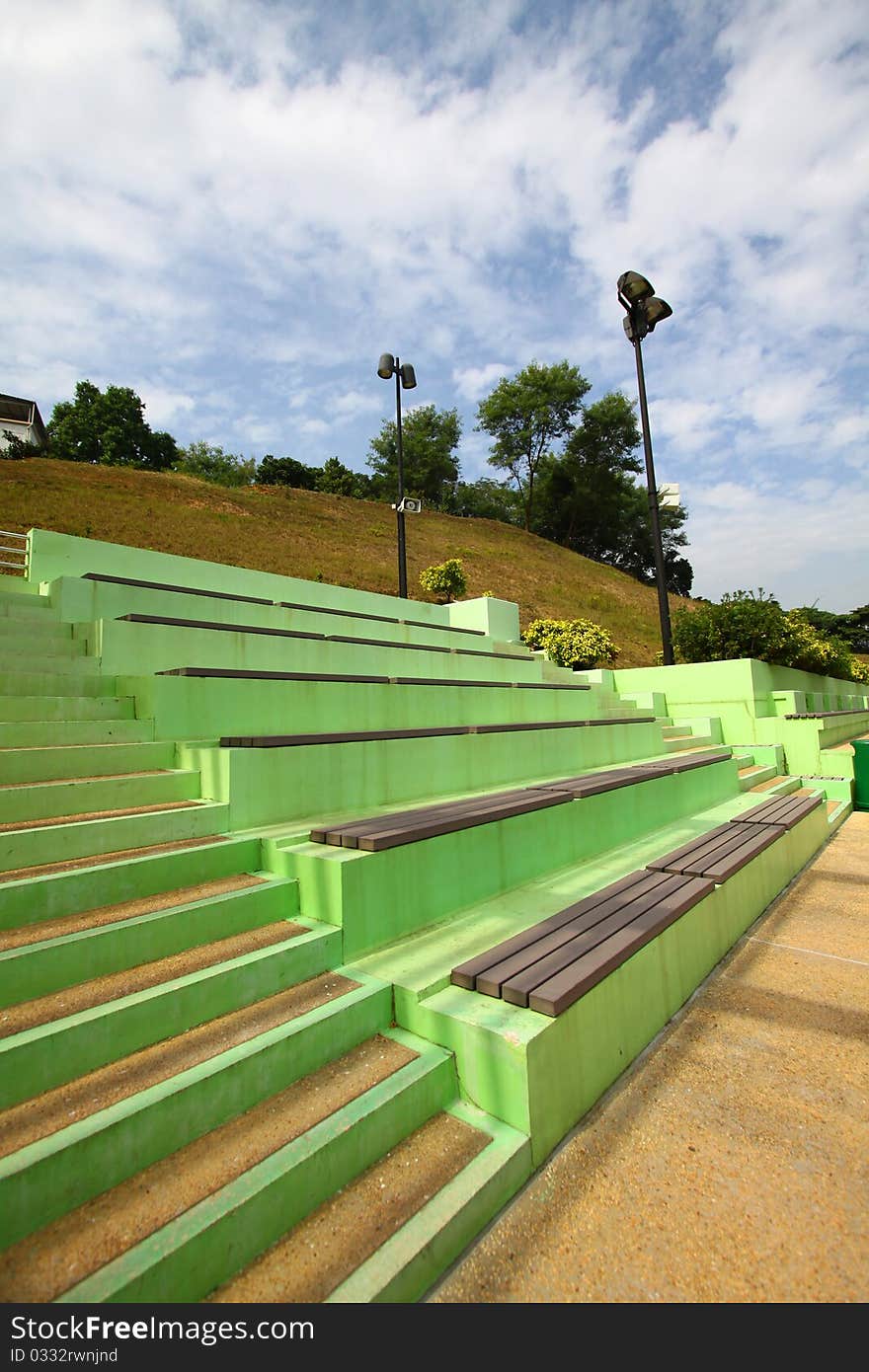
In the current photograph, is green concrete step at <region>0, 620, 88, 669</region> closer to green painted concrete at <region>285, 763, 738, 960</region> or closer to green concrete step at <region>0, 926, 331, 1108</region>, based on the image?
green painted concrete at <region>285, 763, 738, 960</region>

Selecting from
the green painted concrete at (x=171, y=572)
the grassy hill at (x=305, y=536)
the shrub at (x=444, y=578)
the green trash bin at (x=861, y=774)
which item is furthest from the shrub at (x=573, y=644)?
the green trash bin at (x=861, y=774)

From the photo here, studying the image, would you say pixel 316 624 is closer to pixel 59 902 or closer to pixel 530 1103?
pixel 59 902

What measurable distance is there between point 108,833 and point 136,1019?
921 millimetres

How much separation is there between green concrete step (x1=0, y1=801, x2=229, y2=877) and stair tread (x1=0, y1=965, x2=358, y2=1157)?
93 cm

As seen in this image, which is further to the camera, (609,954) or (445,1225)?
(609,954)

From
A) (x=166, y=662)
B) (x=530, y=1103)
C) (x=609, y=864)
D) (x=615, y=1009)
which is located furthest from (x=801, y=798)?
(x=166, y=662)

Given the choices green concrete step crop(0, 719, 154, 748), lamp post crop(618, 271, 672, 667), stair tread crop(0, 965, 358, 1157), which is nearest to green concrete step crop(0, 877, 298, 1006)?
stair tread crop(0, 965, 358, 1157)

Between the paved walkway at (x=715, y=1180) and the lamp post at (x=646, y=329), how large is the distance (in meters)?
8.46

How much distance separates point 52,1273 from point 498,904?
6.76 ft

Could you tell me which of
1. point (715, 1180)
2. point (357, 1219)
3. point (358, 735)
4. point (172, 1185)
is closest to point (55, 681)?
point (358, 735)

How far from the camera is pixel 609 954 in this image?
1990 mm

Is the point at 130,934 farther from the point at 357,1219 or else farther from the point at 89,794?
the point at 357,1219

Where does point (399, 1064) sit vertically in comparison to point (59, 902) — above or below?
below

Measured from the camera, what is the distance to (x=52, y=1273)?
3.47 feet
